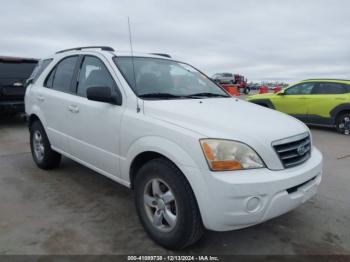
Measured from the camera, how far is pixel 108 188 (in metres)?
4.49

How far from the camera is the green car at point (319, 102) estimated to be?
9.66 m

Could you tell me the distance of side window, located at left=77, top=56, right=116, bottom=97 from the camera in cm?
381

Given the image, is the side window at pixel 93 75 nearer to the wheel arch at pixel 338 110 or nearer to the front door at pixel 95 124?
→ the front door at pixel 95 124

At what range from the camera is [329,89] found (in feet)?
33.0

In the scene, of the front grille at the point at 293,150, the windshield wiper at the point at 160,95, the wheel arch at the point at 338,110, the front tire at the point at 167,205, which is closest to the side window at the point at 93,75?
the windshield wiper at the point at 160,95

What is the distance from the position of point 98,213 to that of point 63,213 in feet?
1.22

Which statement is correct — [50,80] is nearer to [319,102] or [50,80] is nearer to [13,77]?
[13,77]

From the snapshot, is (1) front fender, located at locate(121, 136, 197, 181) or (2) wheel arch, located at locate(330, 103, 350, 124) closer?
(1) front fender, located at locate(121, 136, 197, 181)

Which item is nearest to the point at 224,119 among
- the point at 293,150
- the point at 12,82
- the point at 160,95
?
the point at 293,150

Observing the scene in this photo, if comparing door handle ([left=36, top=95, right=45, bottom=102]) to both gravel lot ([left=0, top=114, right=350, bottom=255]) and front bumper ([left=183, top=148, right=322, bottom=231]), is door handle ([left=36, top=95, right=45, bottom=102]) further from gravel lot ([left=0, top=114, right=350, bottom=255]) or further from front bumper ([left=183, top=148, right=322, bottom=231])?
front bumper ([left=183, top=148, right=322, bottom=231])

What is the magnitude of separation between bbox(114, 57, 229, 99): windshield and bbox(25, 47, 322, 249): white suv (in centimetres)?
1

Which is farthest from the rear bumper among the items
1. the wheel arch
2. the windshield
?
the wheel arch

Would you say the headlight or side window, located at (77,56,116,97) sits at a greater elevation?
side window, located at (77,56,116,97)

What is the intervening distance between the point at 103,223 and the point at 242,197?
5.26 feet
